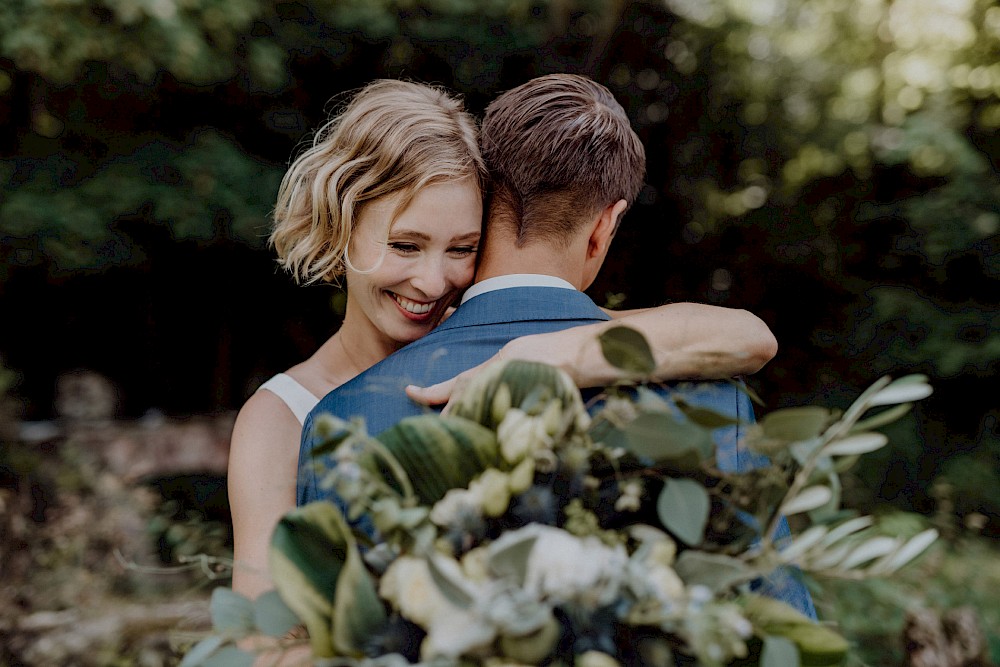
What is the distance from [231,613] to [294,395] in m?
1.03

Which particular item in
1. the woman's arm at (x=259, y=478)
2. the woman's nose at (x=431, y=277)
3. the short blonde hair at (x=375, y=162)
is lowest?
the woman's arm at (x=259, y=478)

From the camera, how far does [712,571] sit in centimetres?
92

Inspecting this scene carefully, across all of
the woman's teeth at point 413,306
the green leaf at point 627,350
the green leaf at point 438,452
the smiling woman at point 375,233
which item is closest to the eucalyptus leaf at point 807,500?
the green leaf at point 627,350

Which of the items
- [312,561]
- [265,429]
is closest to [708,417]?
[312,561]

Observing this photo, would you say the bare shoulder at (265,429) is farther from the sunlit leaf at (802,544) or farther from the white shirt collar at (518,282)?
the sunlit leaf at (802,544)

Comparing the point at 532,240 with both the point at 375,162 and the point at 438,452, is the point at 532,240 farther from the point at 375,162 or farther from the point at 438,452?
the point at 438,452

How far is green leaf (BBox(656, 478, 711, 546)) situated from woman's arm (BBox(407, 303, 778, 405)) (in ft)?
0.67

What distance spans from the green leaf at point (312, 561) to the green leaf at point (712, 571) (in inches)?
15.5

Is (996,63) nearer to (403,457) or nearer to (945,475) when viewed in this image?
(945,475)

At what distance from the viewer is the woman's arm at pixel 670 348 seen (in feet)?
4.19

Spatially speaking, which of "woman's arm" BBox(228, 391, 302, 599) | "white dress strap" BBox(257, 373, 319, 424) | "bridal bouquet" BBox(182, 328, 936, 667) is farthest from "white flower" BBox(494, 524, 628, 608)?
"white dress strap" BBox(257, 373, 319, 424)

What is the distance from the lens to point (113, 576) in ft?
15.9

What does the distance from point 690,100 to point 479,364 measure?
17.9ft

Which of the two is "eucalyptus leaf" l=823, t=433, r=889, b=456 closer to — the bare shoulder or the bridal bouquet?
the bridal bouquet
